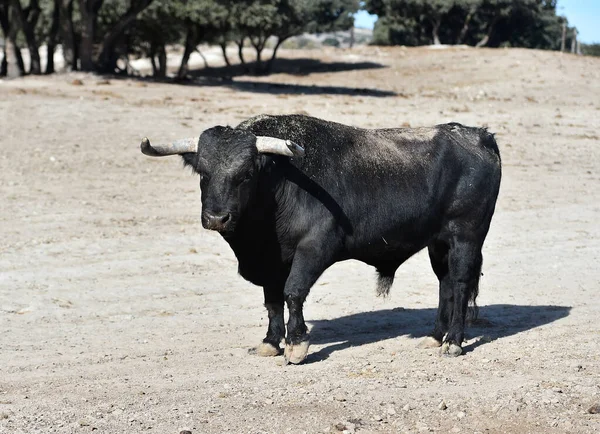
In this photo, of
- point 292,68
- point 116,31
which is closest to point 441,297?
point 116,31

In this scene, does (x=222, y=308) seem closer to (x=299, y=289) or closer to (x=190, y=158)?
(x=299, y=289)

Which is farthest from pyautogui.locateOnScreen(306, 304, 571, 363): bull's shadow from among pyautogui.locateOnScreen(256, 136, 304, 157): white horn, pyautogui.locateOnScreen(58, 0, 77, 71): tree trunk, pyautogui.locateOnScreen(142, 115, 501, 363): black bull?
pyautogui.locateOnScreen(58, 0, 77, 71): tree trunk

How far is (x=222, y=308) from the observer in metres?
10.7

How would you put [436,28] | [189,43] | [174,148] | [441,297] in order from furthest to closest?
[436,28] → [189,43] → [441,297] → [174,148]

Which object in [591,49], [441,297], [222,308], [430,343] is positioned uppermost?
[441,297]

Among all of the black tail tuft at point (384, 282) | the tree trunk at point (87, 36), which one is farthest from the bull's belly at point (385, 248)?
the tree trunk at point (87, 36)

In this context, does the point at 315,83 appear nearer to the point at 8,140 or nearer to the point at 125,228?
the point at 8,140

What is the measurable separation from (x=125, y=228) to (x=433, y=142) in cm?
656

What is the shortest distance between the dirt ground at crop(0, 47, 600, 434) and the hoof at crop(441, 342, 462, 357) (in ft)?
0.25

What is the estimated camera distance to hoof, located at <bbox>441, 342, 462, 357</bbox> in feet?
29.3

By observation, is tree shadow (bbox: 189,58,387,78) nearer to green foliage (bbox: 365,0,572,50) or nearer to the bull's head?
green foliage (bbox: 365,0,572,50)

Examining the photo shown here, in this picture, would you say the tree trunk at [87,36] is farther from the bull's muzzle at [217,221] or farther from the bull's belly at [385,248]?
the bull's muzzle at [217,221]

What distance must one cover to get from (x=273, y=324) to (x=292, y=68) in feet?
153

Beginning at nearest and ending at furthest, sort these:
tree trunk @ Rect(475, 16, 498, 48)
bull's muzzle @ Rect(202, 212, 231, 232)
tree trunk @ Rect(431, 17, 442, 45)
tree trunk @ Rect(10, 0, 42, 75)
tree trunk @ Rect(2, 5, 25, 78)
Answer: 1. bull's muzzle @ Rect(202, 212, 231, 232)
2. tree trunk @ Rect(2, 5, 25, 78)
3. tree trunk @ Rect(10, 0, 42, 75)
4. tree trunk @ Rect(475, 16, 498, 48)
5. tree trunk @ Rect(431, 17, 442, 45)
